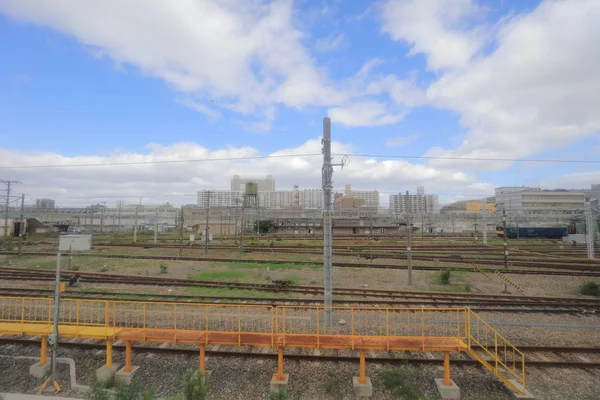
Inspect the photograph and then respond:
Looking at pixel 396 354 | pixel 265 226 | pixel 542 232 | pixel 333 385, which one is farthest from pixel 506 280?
pixel 542 232

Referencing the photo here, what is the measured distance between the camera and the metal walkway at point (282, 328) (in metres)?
7.41

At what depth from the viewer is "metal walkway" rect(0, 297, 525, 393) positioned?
7.41m

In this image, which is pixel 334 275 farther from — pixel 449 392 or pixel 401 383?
pixel 449 392

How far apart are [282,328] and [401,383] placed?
4257 mm

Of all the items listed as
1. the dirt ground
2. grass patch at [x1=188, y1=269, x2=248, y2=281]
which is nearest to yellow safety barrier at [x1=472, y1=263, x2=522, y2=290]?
the dirt ground

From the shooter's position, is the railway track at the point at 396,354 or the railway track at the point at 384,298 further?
the railway track at the point at 384,298

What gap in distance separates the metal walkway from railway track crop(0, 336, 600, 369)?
489 millimetres

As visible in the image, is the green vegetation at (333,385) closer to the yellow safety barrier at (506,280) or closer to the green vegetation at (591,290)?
the yellow safety barrier at (506,280)

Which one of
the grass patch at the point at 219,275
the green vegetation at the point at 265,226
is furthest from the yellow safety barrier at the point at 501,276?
the green vegetation at the point at 265,226

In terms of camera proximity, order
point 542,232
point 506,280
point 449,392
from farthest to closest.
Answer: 1. point 542,232
2. point 506,280
3. point 449,392

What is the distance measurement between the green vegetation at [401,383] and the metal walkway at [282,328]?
0.63 metres

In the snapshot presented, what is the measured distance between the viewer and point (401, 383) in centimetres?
707

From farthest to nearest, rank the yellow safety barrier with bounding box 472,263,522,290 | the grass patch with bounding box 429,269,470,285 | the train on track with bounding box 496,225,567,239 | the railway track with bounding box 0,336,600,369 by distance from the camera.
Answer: the train on track with bounding box 496,225,567,239, the grass patch with bounding box 429,269,470,285, the yellow safety barrier with bounding box 472,263,522,290, the railway track with bounding box 0,336,600,369

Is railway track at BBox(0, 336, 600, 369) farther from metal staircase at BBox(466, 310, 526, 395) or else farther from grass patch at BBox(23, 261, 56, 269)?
grass patch at BBox(23, 261, 56, 269)
